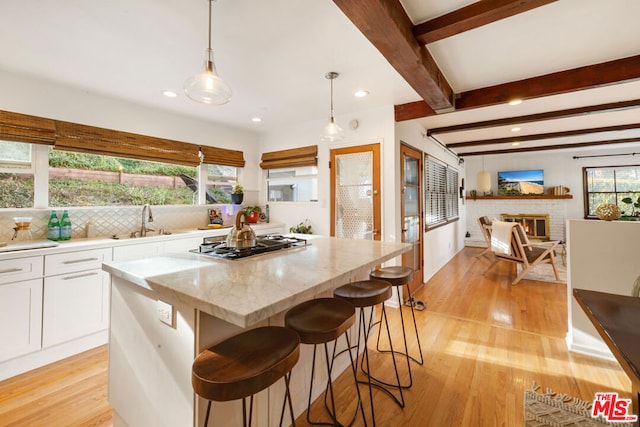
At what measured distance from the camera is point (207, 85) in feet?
4.69

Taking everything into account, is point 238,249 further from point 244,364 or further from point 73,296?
point 73,296

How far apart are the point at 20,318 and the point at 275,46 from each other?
113 inches

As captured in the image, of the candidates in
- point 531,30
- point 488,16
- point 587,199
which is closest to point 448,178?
point 587,199

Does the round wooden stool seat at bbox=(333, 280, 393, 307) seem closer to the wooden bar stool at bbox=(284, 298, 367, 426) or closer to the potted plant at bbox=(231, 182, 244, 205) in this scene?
the wooden bar stool at bbox=(284, 298, 367, 426)

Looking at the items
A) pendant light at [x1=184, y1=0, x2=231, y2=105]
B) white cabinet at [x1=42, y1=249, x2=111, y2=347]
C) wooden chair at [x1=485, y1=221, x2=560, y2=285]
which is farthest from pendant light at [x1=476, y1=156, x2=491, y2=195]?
white cabinet at [x1=42, y1=249, x2=111, y2=347]

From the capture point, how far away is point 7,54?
212 cm

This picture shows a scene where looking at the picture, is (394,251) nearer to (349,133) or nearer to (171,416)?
(171,416)

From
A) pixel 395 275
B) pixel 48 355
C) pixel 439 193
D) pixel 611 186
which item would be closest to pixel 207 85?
pixel 395 275

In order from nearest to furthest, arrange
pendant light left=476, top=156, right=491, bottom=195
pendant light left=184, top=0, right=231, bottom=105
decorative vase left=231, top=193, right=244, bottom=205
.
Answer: pendant light left=184, top=0, right=231, bottom=105 → decorative vase left=231, top=193, right=244, bottom=205 → pendant light left=476, top=156, right=491, bottom=195

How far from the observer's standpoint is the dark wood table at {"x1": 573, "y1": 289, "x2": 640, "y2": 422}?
75 centimetres

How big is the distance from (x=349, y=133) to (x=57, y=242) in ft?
10.8

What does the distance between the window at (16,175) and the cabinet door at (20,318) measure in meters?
0.93

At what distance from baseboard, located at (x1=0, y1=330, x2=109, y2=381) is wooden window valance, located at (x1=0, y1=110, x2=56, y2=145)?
185cm

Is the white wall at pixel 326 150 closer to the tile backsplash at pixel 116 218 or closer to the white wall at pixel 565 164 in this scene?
the tile backsplash at pixel 116 218
